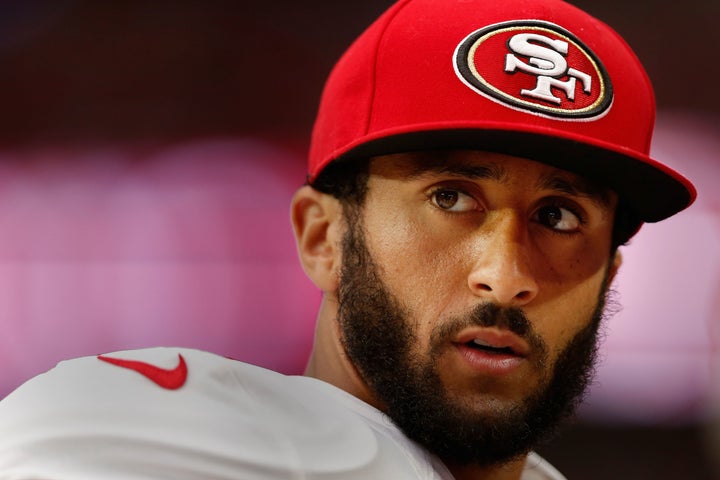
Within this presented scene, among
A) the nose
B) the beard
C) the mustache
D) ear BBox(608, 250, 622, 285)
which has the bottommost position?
the beard

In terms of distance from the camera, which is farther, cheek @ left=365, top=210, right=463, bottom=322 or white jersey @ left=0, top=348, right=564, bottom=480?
cheek @ left=365, top=210, right=463, bottom=322

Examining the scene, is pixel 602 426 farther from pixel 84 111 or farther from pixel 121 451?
pixel 121 451

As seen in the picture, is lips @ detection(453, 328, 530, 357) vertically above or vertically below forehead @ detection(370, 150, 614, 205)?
below

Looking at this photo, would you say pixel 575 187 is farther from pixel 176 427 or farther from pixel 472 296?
pixel 176 427

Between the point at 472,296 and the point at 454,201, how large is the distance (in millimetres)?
149

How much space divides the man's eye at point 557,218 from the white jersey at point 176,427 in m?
0.43

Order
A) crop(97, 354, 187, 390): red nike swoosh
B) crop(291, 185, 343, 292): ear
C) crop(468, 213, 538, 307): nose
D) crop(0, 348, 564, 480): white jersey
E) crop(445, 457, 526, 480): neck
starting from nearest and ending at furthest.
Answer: crop(0, 348, 564, 480): white jersey < crop(97, 354, 187, 390): red nike swoosh < crop(468, 213, 538, 307): nose < crop(445, 457, 526, 480): neck < crop(291, 185, 343, 292): ear

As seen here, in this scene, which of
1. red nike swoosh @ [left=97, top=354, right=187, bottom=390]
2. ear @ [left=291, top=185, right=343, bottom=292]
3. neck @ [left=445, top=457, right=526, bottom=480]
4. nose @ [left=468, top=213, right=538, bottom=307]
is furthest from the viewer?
ear @ [left=291, top=185, right=343, bottom=292]

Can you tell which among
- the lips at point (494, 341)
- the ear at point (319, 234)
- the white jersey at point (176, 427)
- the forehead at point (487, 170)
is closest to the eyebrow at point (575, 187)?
the forehead at point (487, 170)

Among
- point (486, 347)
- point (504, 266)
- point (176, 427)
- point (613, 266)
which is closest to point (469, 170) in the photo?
point (504, 266)

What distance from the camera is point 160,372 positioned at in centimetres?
98

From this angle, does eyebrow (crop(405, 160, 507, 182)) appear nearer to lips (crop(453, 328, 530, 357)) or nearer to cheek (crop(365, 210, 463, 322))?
cheek (crop(365, 210, 463, 322))

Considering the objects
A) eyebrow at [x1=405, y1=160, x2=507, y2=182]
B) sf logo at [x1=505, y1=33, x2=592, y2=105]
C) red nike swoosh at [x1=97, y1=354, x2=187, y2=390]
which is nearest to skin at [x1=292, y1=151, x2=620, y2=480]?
eyebrow at [x1=405, y1=160, x2=507, y2=182]

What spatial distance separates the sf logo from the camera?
1.24 metres
